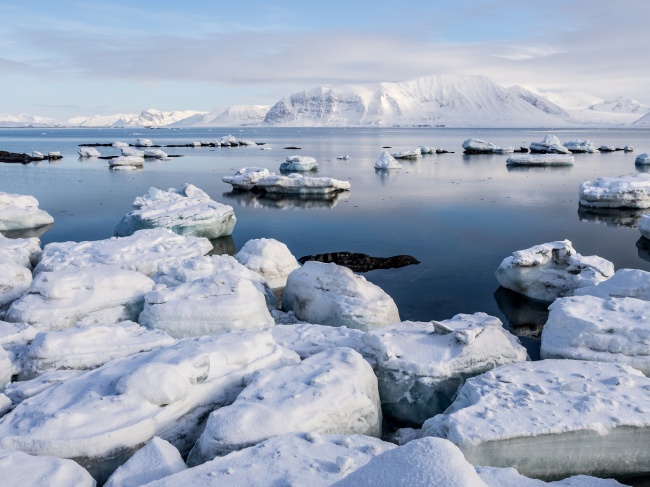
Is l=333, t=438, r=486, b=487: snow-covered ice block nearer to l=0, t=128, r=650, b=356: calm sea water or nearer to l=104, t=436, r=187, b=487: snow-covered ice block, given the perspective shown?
l=104, t=436, r=187, b=487: snow-covered ice block

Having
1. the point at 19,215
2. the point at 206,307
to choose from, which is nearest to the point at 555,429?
the point at 206,307

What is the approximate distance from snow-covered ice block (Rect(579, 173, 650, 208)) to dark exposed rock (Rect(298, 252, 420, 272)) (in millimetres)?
11538

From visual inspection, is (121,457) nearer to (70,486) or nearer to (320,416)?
(70,486)

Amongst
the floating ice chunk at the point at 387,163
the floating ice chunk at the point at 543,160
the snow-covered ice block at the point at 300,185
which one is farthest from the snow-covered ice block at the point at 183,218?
the floating ice chunk at the point at 543,160

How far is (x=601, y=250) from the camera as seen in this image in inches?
618

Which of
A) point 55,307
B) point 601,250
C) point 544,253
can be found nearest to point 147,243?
point 55,307

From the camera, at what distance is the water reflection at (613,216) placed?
19573 millimetres

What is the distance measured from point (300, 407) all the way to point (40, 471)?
2.19m

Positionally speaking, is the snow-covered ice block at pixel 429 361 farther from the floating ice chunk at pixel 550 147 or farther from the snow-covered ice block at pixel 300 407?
the floating ice chunk at pixel 550 147

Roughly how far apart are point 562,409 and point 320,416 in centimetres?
232

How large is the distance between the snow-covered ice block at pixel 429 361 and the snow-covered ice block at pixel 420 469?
2.80 metres

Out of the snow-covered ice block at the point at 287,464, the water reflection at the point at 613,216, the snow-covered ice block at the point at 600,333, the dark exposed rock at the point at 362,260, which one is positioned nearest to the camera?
the snow-covered ice block at the point at 287,464

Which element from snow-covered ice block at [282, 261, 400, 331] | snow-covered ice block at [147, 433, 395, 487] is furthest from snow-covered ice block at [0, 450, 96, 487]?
snow-covered ice block at [282, 261, 400, 331]

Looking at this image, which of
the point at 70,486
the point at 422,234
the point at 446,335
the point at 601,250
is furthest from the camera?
the point at 422,234
